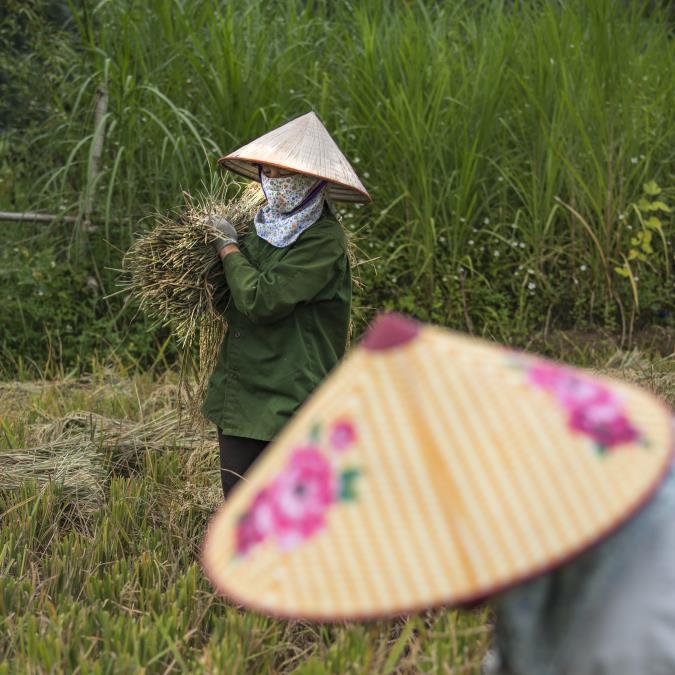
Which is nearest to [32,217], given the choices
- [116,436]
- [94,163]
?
[94,163]

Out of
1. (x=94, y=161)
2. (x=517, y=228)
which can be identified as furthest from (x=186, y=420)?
(x=517, y=228)

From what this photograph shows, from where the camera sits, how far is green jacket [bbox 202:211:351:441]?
250 centimetres

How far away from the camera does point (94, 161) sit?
15.7 feet

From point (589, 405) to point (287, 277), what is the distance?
1.59m

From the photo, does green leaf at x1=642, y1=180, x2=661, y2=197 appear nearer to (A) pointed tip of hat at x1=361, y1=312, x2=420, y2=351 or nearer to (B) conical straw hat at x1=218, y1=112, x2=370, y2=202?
(B) conical straw hat at x1=218, y1=112, x2=370, y2=202

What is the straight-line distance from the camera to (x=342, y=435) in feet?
3.06

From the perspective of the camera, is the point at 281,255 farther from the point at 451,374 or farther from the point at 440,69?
the point at 440,69

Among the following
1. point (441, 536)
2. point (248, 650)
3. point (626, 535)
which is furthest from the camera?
point (248, 650)

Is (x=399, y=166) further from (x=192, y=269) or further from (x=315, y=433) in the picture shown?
(x=315, y=433)

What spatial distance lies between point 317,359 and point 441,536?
70.0 inches

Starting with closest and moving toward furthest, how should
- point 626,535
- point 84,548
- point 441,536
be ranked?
point 441,536 < point 626,535 < point 84,548

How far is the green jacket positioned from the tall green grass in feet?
6.89

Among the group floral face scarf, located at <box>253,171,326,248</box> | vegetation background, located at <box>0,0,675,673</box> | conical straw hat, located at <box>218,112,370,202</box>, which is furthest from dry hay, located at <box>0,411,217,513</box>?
conical straw hat, located at <box>218,112,370,202</box>

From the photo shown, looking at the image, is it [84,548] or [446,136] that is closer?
[84,548]
